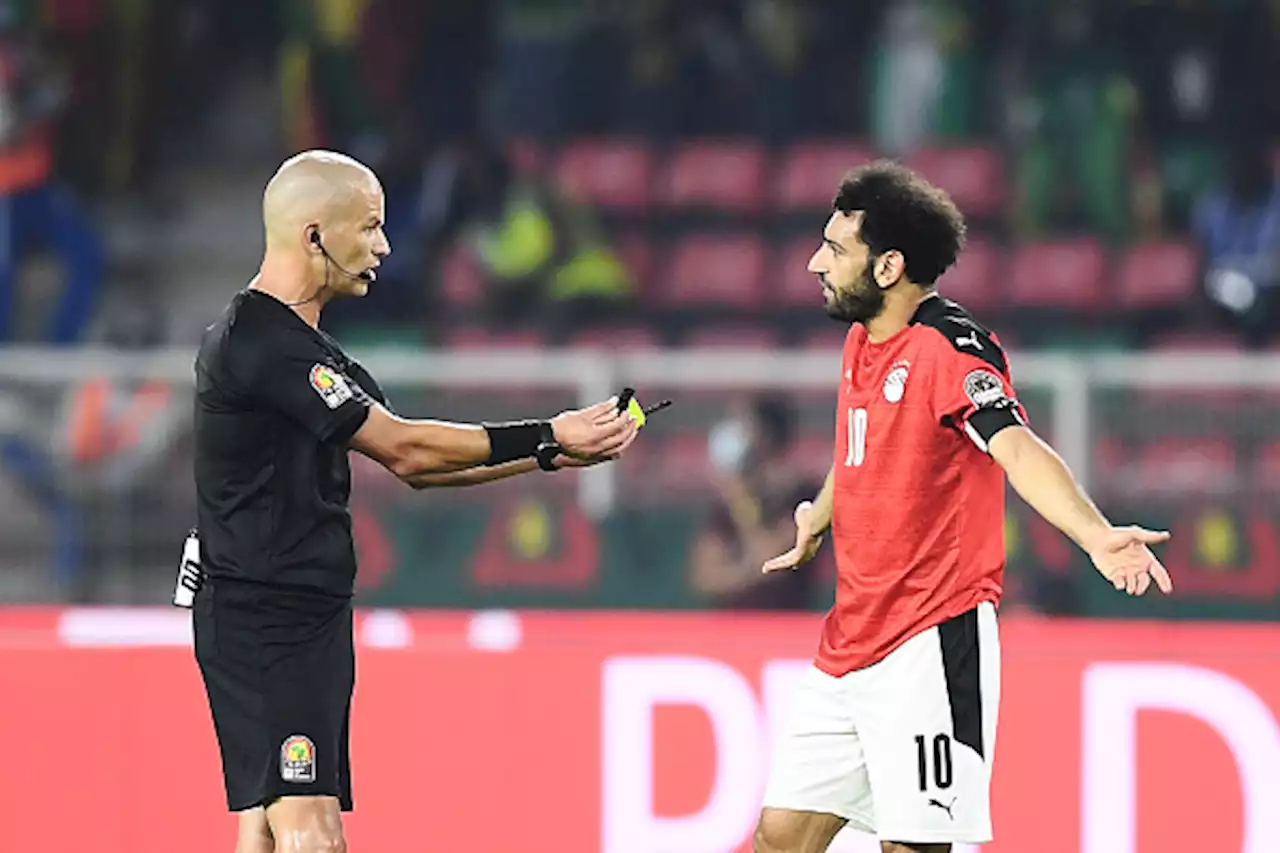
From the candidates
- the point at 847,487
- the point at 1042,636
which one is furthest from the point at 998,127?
the point at 847,487

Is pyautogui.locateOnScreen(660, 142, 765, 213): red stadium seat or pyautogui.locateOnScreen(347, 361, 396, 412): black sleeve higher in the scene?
pyautogui.locateOnScreen(660, 142, 765, 213): red stadium seat

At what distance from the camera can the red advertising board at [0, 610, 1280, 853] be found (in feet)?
20.6

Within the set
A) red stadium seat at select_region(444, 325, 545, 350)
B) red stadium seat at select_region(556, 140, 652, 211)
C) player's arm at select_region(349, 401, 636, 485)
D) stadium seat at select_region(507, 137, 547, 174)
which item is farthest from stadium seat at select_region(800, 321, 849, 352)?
player's arm at select_region(349, 401, 636, 485)

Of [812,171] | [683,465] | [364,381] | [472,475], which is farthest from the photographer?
[812,171]

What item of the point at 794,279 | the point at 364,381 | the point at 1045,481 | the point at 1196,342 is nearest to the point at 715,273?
the point at 794,279

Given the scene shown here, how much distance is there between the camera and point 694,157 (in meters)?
13.1

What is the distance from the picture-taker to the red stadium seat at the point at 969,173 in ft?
41.7

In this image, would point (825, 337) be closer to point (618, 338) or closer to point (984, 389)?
point (618, 338)

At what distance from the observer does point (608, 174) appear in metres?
13.2

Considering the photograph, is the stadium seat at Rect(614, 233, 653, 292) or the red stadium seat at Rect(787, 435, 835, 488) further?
the stadium seat at Rect(614, 233, 653, 292)

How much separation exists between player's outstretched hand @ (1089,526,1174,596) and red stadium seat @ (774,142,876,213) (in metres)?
8.47

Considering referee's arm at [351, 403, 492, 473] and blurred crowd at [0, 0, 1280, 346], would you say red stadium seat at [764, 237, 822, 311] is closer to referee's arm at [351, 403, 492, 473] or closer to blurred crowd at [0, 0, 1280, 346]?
blurred crowd at [0, 0, 1280, 346]

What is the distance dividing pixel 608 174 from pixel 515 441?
327 inches

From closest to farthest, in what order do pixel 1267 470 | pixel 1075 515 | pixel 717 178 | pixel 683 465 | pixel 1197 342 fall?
pixel 1075 515, pixel 1267 470, pixel 683 465, pixel 1197 342, pixel 717 178
